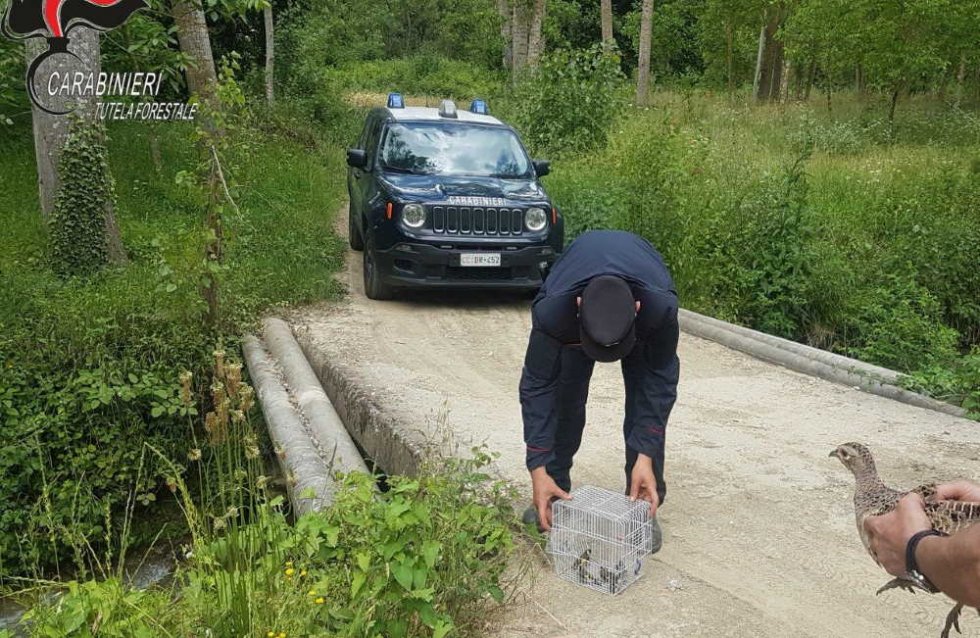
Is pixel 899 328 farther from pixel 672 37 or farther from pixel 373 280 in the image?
pixel 672 37

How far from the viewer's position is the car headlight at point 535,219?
9828 millimetres

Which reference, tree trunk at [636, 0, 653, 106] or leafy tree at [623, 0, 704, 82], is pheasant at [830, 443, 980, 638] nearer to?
tree trunk at [636, 0, 653, 106]

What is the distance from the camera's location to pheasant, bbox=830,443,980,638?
198cm

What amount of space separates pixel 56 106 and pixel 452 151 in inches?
168

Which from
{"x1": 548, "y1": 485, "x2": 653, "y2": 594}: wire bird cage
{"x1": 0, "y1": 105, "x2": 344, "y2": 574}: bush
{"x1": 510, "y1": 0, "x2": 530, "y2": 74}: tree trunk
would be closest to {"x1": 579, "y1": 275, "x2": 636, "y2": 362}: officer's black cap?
{"x1": 548, "y1": 485, "x2": 653, "y2": 594}: wire bird cage

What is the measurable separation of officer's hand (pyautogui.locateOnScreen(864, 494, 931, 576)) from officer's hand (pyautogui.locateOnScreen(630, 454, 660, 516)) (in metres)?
2.06

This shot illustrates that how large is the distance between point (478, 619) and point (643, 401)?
1251 millimetres

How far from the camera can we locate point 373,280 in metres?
10.0

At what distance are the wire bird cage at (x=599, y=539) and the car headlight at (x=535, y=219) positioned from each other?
573cm

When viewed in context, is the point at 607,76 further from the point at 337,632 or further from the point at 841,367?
the point at 337,632

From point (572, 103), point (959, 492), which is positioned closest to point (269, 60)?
point (572, 103)

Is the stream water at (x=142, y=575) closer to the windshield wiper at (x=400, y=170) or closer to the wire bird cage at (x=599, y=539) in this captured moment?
the wire bird cage at (x=599, y=539)

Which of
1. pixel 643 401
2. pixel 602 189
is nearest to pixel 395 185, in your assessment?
pixel 602 189

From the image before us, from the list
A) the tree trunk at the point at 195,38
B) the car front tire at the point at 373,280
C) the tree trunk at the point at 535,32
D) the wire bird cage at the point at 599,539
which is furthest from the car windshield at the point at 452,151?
the tree trunk at the point at 535,32
